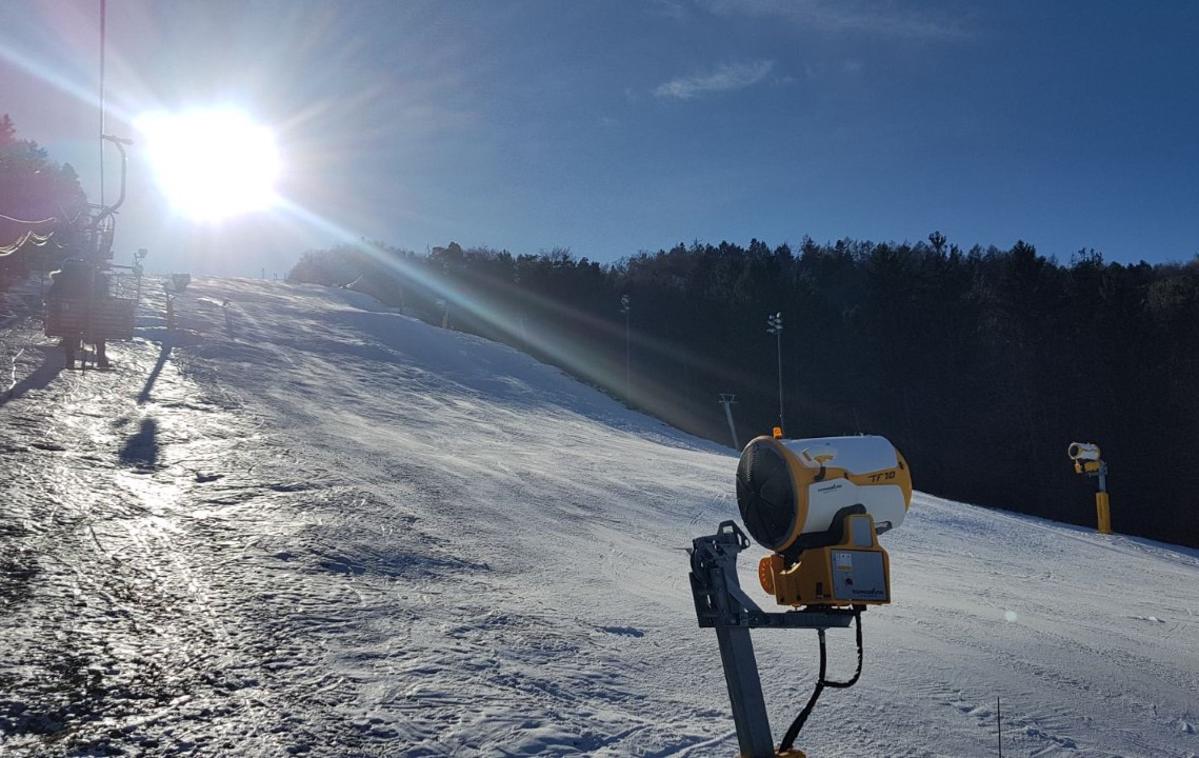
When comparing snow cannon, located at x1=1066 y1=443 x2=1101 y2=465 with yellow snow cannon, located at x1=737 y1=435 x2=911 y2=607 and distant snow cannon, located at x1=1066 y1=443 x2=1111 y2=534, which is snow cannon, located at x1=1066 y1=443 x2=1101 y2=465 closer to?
distant snow cannon, located at x1=1066 y1=443 x2=1111 y2=534

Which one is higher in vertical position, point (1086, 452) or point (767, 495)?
point (767, 495)

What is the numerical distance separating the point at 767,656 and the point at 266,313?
30005 millimetres

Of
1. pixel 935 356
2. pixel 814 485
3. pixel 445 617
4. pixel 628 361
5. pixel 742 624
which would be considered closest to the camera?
pixel 742 624

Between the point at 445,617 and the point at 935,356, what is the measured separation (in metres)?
45.5

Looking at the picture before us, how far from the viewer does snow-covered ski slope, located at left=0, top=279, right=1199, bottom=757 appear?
377 cm

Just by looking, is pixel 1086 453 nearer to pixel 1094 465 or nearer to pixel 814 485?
pixel 1094 465

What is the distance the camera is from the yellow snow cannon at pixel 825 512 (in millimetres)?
2646

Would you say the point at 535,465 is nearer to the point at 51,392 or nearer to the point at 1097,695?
the point at 51,392

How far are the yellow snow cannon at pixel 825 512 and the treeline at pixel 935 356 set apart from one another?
123 feet

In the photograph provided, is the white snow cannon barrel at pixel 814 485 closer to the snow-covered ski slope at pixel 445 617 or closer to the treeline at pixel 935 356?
the snow-covered ski slope at pixel 445 617

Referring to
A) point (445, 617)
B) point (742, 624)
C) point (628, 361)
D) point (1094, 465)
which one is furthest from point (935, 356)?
point (742, 624)

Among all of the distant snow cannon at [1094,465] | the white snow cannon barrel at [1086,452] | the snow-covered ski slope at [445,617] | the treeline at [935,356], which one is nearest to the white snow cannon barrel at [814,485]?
the snow-covered ski slope at [445,617]

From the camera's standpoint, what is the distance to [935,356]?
149 feet

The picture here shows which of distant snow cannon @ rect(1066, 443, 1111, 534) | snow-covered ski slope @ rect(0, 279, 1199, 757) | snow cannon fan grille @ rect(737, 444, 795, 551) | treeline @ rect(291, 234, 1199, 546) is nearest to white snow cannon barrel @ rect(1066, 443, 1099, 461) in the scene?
distant snow cannon @ rect(1066, 443, 1111, 534)
